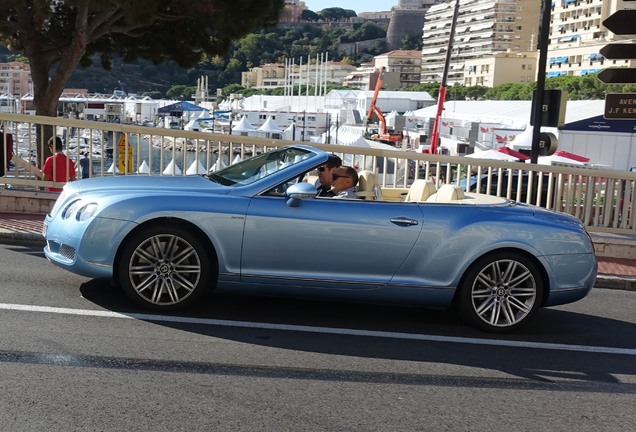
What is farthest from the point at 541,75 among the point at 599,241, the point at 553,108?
the point at 599,241

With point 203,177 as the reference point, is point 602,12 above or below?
above

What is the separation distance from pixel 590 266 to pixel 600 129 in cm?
3046

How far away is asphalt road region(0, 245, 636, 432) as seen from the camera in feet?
14.5

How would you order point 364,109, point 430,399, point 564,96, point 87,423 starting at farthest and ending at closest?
point 364,109 → point 564,96 → point 430,399 → point 87,423

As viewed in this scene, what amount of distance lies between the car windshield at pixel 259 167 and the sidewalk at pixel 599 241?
330cm

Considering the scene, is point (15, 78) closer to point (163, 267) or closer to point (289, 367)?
point (163, 267)

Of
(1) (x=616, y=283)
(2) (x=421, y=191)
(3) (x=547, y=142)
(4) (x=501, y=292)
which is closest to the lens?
(4) (x=501, y=292)

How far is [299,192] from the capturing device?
6324mm

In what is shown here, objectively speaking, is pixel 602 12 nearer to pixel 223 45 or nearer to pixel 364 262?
pixel 223 45

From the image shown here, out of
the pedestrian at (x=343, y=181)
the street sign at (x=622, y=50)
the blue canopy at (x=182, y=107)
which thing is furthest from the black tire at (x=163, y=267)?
the blue canopy at (x=182, y=107)

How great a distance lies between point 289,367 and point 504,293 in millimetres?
2298

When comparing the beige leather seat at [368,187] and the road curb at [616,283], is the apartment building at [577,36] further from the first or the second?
the beige leather seat at [368,187]

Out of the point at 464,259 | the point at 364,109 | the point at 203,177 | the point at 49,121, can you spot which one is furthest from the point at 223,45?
the point at 364,109

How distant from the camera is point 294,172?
660cm
